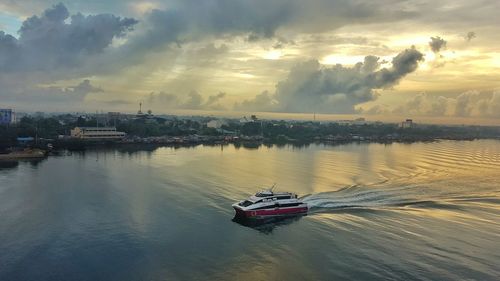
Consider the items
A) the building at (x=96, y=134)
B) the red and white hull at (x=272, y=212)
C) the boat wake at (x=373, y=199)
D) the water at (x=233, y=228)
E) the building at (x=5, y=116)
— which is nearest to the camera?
the water at (x=233, y=228)

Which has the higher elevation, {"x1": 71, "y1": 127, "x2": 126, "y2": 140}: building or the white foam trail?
{"x1": 71, "y1": 127, "x2": 126, "y2": 140}: building

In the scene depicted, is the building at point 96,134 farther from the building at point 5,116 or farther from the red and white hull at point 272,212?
the red and white hull at point 272,212

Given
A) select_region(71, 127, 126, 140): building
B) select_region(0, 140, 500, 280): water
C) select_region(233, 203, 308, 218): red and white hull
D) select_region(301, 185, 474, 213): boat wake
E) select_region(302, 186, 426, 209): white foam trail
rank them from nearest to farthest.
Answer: select_region(0, 140, 500, 280): water → select_region(233, 203, 308, 218): red and white hull → select_region(301, 185, 474, 213): boat wake → select_region(302, 186, 426, 209): white foam trail → select_region(71, 127, 126, 140): building

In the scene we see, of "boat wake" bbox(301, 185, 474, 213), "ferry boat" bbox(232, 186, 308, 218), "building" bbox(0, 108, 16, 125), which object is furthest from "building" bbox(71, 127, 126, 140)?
"ferry boat" bbox(232, 186, 308, 218)

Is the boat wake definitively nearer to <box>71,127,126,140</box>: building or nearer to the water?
the water

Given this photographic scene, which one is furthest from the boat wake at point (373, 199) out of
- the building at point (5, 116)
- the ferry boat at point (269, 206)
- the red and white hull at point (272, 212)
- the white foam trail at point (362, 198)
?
the building at point (5, 116)

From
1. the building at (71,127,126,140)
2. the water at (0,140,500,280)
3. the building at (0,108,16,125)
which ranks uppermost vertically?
the building at (0,108,16,125)

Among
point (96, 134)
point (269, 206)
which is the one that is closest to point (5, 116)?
point (96, 134)

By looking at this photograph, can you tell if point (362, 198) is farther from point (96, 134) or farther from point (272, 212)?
point (96, 134)
